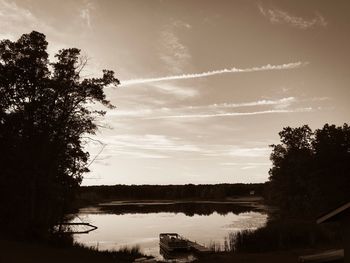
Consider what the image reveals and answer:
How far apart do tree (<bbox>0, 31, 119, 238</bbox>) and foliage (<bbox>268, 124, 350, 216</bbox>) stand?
30690 millimetres

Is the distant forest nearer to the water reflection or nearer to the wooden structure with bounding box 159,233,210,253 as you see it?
the water reflection

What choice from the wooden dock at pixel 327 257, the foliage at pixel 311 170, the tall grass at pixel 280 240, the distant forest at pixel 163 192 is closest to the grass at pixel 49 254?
the tall grass at pixel 280 240

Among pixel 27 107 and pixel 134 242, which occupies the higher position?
pixel 27 107

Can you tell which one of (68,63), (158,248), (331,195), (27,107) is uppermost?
(68,63)

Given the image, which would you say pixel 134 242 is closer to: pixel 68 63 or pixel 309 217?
pixel 68 63

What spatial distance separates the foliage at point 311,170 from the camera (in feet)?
198

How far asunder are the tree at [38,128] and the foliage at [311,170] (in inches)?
1208

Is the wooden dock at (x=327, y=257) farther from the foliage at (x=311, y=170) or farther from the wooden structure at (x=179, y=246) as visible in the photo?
the foliage at (x=311, y=170)

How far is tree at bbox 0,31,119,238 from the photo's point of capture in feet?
114

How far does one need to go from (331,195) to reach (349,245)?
42.6 metres

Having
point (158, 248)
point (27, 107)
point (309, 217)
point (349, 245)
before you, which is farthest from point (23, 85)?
point (309, 217)

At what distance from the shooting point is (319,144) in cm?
6519

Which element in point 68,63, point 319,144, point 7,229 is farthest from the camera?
point 319,144

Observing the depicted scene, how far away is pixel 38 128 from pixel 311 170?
44170 millimetres
